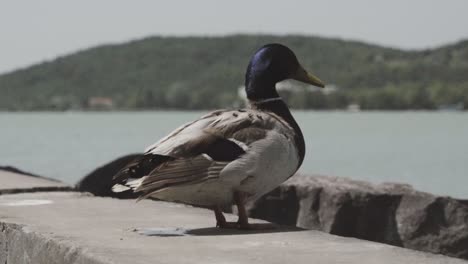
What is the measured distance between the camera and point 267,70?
607 cm

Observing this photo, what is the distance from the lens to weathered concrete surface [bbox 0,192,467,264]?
4.91 m

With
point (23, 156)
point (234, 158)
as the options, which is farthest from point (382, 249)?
point (23, 156)

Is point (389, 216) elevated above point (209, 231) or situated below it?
below

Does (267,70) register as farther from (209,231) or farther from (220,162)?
(209,231)

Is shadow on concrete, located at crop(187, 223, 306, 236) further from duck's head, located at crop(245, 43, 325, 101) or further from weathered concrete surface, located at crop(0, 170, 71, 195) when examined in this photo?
weathered concrete surface, located at crop(0, 170, 71, 195)

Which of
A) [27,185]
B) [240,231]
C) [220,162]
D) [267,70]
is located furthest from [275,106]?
[27,185]

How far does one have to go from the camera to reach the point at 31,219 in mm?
6266

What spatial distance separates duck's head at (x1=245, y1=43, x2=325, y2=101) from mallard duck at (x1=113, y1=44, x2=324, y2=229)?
0.23 meters

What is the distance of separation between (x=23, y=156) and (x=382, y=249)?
36424 millimetres

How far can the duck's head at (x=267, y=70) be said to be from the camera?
605 cm

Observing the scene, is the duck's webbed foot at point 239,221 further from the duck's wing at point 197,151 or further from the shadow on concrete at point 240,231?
the duck's wing at point 197,151

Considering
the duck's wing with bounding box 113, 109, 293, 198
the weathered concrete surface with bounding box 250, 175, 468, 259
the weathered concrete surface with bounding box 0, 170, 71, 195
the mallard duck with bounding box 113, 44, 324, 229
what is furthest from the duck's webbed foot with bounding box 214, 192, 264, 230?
the weathered concrete surface with bounding box 250, 175, 468, 259

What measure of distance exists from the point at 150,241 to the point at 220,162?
0.54 m

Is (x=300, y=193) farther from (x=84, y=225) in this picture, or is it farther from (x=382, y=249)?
(x=382, y=249)
